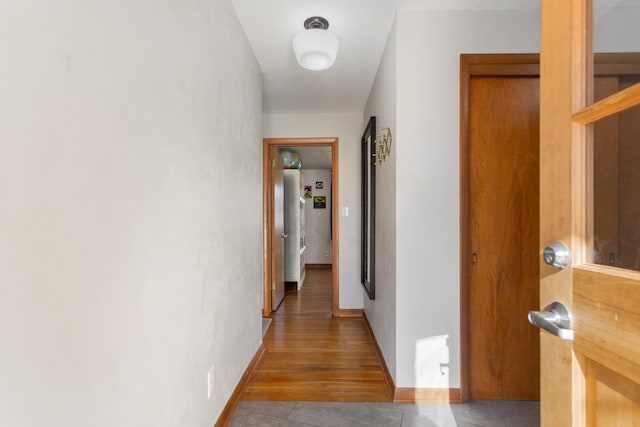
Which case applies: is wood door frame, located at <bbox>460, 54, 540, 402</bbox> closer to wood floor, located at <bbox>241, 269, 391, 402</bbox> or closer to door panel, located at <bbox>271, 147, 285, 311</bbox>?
wood floor, located at <bbox>241, 269, 391, 402</bbox>

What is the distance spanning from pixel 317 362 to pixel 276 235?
1.74 m

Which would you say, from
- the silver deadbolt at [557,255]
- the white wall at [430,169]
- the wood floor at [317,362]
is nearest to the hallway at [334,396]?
the wood floor at [317,362]

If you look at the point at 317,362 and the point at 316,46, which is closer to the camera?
the point at 316,46

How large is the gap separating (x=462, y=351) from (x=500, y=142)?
1289 millimetres

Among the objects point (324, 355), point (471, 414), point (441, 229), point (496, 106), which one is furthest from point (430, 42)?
point (324, 355)

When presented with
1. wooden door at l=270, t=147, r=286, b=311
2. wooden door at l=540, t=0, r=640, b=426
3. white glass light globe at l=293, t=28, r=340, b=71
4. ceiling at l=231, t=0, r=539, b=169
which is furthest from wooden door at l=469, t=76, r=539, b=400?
wooden door at l=270, t=147, r=286, b=311

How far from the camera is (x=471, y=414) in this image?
174 centimetres

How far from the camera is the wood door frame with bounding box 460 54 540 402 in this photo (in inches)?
72.0

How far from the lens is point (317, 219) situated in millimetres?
6770

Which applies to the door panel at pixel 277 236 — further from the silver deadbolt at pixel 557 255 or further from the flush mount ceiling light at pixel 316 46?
the silver deadbolt at pixel 557 255

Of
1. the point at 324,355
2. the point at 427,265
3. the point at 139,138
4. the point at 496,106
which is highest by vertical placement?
the point at 496,106

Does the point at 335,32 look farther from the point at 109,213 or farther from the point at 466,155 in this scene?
the point at 109,213

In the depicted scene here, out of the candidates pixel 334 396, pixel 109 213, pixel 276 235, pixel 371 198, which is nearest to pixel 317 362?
pixel 334 396

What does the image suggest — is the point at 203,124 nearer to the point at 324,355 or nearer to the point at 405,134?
the point at 405,134
